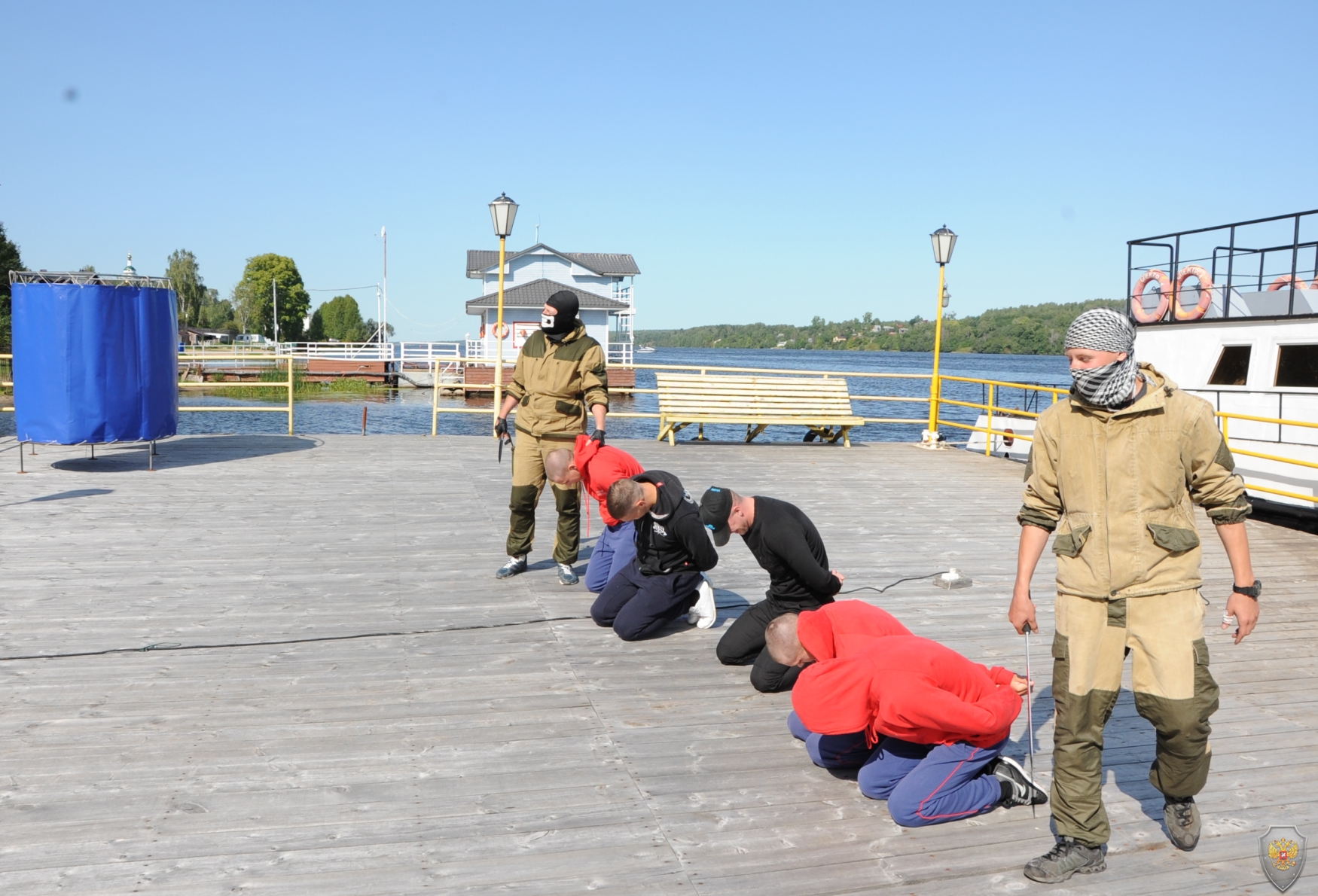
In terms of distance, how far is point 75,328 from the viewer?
36.6ft

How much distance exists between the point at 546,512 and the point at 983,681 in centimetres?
670

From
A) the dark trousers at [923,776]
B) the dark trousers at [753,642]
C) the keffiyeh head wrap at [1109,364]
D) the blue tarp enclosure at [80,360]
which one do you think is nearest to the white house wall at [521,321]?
the blue tarp enclosure at [80,360]

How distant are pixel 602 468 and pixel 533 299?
47.7m

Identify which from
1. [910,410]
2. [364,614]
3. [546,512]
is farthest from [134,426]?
[910,410]

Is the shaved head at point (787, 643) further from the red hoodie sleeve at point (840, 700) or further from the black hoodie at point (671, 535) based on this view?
the black hoodie at point (671, 535)

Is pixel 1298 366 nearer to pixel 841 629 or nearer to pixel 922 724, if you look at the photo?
pixel 841 629

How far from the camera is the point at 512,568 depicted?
7.42 meters

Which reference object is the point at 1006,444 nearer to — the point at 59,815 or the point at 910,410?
the point at 59,815

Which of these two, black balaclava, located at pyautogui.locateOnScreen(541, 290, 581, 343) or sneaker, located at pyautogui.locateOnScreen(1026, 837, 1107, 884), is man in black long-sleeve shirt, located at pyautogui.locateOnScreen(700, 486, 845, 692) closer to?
sneaker, located at pyautogui.locateOnScreen(1026, 837, 1107, 884)

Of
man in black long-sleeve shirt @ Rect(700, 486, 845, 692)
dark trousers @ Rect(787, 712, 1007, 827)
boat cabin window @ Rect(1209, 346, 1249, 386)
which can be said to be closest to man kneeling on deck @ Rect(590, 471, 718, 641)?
man in black long-sleeve shirt @ Rect(700, 486, 845, 692)

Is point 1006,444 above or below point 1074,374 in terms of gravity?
below

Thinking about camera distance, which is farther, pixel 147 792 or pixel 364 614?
pixel 364 614

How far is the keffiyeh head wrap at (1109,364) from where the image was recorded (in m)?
3.30

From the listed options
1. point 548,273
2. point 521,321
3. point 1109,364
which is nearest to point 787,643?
point 1109,364
